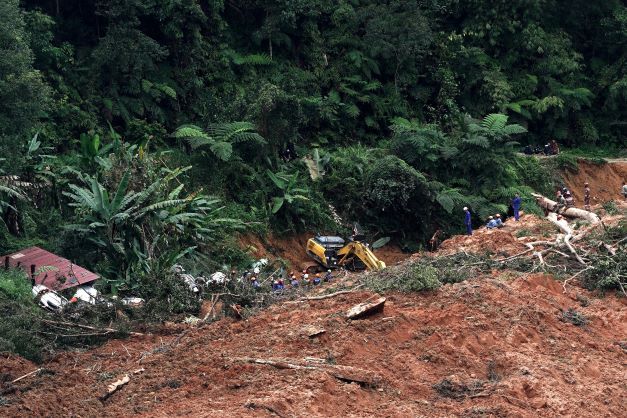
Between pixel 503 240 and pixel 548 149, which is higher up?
pixel 503 240

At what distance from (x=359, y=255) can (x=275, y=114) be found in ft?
20.1

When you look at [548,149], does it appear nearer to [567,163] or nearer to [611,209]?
[567,163]

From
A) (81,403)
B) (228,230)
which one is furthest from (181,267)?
(81,403)

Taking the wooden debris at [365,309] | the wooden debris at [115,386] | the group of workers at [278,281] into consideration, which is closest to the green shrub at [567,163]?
the group of workers at [278,281]

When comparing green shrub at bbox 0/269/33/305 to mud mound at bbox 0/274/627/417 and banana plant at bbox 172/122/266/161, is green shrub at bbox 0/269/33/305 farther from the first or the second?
banana plant at bbox 172/122/266/161

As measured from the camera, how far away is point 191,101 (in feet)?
98.3

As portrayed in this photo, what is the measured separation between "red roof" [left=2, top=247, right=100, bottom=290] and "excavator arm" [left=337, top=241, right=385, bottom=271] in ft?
18.9

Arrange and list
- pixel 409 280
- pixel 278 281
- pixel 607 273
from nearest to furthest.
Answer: pixel 409 280
pixel 607 273
pixel 278 281

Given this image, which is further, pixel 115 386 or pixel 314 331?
pixel 314 331

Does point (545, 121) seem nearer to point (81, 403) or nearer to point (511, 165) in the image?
point (511, 165)

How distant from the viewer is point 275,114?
90.8ft

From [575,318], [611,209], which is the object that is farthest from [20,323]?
[611,209]

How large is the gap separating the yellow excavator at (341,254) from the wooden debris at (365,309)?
7785 mm

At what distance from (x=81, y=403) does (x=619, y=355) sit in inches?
269
